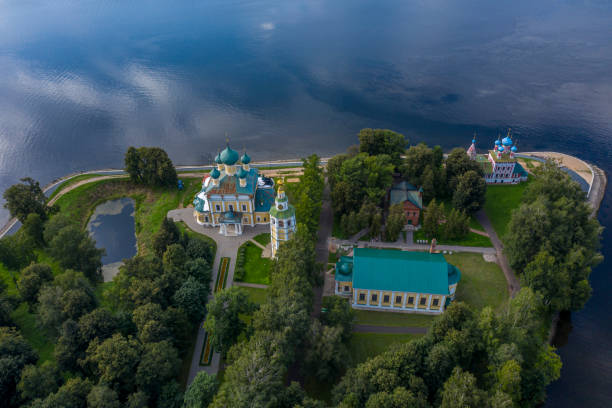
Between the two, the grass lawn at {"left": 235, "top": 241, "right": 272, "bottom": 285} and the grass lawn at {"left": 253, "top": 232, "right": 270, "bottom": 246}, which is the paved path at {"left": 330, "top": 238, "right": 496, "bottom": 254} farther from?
the grass lawn at {"left": 235, "top": 241, "right": 272, "bottom": 285}

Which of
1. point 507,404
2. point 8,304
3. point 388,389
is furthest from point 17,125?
point 507,404

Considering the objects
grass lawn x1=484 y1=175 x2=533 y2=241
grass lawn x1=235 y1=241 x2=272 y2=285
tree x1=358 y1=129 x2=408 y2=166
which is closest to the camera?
grass lawn x1=235 y1=241 x2=272 y2=285

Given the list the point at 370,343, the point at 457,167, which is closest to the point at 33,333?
the point at 370,343

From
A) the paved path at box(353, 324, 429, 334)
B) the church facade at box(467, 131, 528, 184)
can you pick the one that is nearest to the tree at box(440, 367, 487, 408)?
the paved path at box(353, 324, 429, 334)

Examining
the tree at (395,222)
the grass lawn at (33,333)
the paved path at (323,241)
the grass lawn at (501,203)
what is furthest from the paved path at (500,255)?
the grass lawn at (33,333)

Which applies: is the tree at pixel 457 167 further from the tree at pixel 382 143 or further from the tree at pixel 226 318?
the tree at pixel 226 318

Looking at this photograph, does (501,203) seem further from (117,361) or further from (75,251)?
(75,251)
